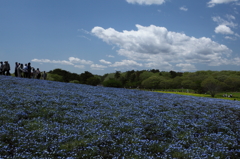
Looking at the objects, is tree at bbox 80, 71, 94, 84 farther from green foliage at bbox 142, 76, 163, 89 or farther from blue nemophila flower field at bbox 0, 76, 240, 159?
blue nemophila flower field at bbox 0, 76, 240, 159

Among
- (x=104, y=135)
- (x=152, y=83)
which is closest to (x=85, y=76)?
(x=152, y=83)

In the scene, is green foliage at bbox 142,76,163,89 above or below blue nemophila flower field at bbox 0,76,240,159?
above

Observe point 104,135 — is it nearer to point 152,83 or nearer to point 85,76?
point 152,83

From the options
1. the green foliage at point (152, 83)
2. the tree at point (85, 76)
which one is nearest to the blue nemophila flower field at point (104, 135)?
the green foliage at point (152, 83)

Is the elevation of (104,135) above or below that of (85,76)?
below

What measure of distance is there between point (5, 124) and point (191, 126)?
1027cm

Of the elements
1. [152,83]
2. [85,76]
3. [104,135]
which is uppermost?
[85,76]

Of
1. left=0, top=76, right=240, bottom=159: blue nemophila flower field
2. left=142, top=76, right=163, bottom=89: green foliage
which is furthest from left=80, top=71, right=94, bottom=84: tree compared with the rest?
left=0, top=76, right=240, bottom=159: blue nemophila flower field

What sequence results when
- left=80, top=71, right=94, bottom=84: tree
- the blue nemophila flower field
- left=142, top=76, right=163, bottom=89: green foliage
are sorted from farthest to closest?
1. left=80, top=71, right=94, bottom=84: tree
2. left=142, top=76, right=163, bottom=89: green foliage
3. the blue nemophila flower field

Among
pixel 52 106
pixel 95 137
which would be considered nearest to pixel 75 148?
pixel 95 137

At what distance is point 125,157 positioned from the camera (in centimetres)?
646

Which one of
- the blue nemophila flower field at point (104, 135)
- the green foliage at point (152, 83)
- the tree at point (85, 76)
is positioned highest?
A: the tree at point (85, 76)

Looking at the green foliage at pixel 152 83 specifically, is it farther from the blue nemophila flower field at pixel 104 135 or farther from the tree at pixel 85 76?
the blue nemophila flower field at pixel 104 135

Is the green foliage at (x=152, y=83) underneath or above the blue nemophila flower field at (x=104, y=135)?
above
